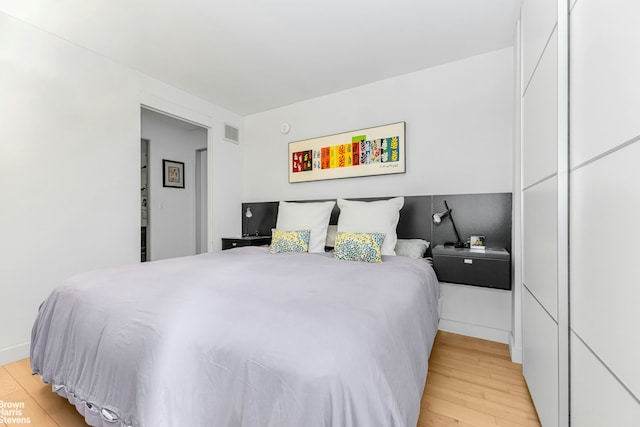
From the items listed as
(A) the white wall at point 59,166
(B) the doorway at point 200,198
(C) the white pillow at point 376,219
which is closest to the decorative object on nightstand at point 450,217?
(C) the white pillow at point 376,219

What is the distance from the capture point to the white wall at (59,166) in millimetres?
2068

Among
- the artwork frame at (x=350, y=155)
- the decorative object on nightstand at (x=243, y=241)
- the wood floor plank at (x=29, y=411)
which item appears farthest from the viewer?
the decorative object on nightstand at (x=243, y=241)

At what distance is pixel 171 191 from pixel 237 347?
4248mm

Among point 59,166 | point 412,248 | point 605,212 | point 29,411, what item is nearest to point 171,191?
point 59,166

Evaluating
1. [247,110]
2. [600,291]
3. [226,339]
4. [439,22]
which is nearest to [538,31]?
[439,22]

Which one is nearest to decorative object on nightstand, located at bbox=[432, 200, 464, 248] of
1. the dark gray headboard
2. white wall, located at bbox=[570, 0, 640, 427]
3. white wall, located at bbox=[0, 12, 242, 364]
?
the dark gray headboard

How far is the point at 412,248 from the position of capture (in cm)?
238

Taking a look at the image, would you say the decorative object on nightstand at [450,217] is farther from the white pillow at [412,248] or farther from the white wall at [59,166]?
the white wall at [59,166]

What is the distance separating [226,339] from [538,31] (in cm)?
206

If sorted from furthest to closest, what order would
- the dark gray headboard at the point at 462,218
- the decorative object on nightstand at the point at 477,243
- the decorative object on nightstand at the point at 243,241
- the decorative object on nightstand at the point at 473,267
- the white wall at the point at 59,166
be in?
1. the decorative object on nightstand at the point at 243,241
2. the dark gray headboard at the point at 462,218
3. the decorative object on nightstand at the point at 477,243
4. the white wall at the point at 59,166
5. the decorative object on nightstand at the point at 473,267

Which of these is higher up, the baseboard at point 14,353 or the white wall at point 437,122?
the white wall at point 437,122

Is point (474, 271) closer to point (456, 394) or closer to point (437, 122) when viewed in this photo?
point (456, 394)

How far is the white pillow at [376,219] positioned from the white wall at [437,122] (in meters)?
0.53

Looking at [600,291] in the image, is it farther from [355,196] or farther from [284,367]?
[355,196]
